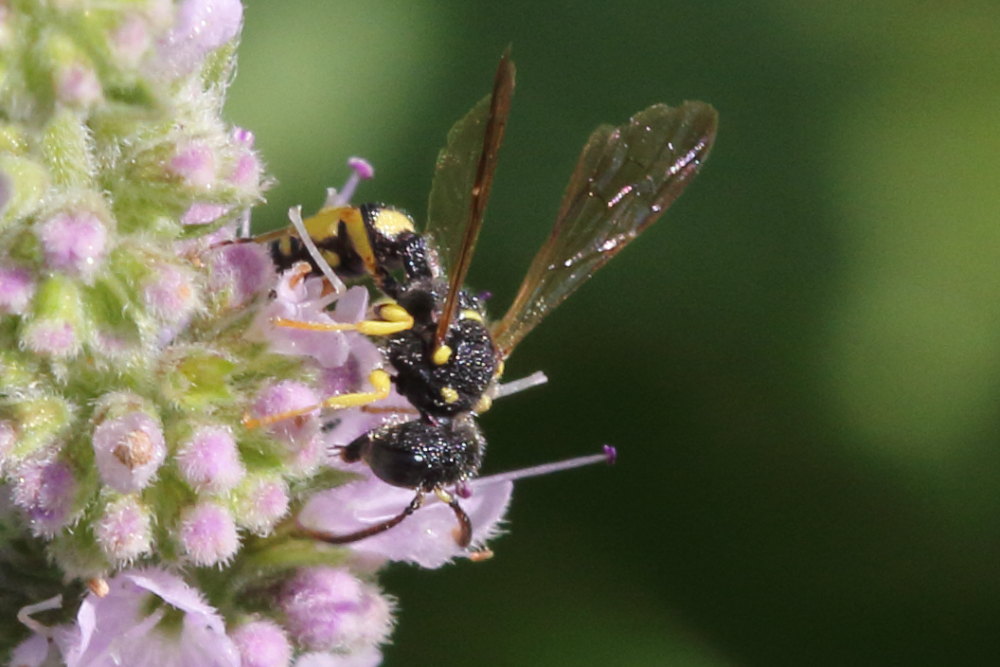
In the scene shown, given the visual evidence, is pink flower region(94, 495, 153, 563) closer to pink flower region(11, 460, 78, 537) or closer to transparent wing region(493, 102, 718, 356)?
pink flower region(11, 460, 78, 537)

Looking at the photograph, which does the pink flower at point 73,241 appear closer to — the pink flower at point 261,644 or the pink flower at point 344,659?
the pink flower at point 261,644

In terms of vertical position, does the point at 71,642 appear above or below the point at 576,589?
above

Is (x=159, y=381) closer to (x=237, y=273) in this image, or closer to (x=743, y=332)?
(x=237, y=273)

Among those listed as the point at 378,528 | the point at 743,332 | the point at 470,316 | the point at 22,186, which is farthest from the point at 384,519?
the point at 743,332

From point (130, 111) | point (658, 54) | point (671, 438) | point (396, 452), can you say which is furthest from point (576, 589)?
point (130, 111)

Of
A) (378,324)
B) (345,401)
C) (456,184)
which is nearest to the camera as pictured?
(345,401)

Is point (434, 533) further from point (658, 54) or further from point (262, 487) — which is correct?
point (658, 54)

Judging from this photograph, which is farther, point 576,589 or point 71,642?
point 576,589

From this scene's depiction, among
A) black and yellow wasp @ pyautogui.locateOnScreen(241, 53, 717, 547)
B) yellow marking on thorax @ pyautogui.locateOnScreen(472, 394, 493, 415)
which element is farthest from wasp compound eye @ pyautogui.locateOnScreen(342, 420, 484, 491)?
yellow marking on thorax @ pyautogui.locateOnScreen(472, 394, 493, 415)
